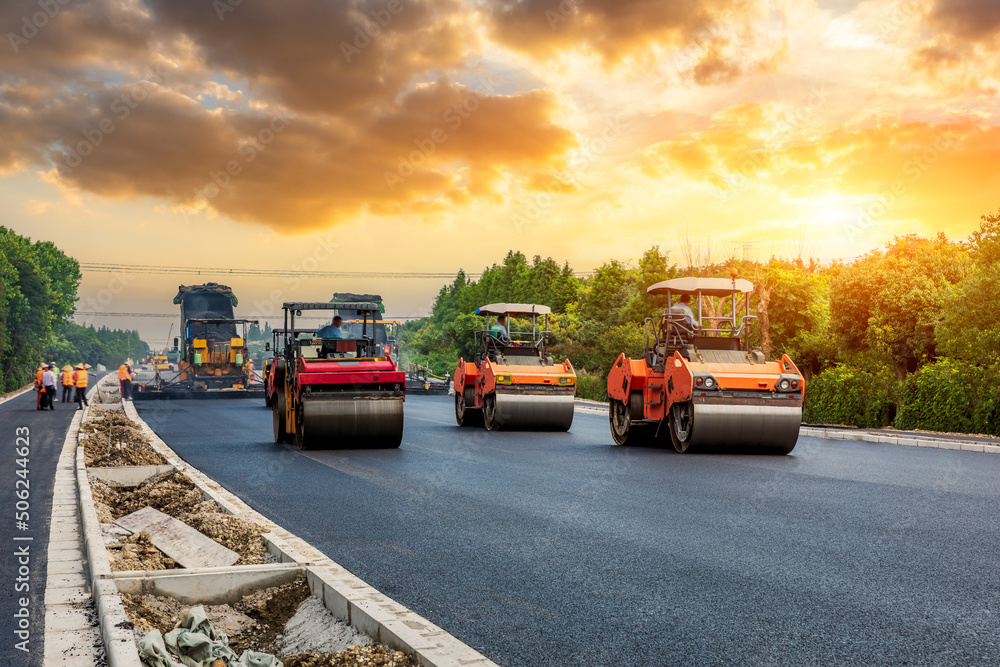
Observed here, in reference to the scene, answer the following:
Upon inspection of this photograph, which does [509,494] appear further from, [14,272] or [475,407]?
[14,272]

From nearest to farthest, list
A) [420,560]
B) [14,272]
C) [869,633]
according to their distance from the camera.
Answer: [869,633]
[420,560]
[14,272]

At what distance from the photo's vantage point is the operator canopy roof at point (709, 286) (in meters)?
14.4

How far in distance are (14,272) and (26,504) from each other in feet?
210

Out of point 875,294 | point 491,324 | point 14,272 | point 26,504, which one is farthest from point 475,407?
point 14,272

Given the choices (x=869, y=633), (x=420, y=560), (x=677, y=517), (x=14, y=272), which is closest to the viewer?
(x=869, y=633)

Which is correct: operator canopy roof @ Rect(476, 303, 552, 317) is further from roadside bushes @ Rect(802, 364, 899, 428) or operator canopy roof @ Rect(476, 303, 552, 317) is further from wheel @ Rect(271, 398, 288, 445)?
roadside bushes @ Rect(802, 364, 899, 428)

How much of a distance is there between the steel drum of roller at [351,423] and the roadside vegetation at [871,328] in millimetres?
6187

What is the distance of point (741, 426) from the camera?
1316 centimetres

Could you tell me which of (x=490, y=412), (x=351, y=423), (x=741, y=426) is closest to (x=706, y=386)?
(x=741, y=426)

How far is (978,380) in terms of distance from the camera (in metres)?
19.9

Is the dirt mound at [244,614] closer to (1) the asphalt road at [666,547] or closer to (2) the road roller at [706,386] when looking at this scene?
(1) the asphalt road at [666,547]

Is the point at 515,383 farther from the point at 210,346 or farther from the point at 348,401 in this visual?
the point at 210,346

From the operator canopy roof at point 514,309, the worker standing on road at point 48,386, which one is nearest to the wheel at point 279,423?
the operator canopy roof at point 514,309

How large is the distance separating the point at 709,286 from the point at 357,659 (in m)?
11.5
